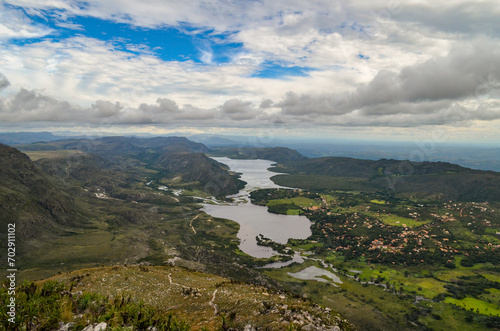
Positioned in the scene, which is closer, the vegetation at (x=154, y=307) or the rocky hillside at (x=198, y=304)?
the vegetation at (x=154, y=307)

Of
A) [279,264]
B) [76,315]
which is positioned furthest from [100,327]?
[279,264]

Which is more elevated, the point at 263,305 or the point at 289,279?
the point at 263,305

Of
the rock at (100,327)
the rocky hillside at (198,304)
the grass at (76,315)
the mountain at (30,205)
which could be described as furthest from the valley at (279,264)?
the rock at (100,327)

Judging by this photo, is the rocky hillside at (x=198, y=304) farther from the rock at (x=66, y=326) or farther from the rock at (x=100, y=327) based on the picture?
the rock at (x=100, y=327)

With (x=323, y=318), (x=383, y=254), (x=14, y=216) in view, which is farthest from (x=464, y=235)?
(x=14, y=216)

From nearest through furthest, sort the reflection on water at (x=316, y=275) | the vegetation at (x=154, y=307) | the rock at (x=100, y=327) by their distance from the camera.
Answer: the rock at (x=100, y=327)
the vegetation at (x=154, y=307)
the reflection on water at (x=316, y=275)

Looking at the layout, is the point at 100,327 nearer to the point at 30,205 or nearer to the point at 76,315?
the point at 76,315

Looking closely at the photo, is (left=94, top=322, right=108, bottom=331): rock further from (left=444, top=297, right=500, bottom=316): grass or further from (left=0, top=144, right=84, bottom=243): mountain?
(left=0, top=144, right=84, bottom=243): mountain

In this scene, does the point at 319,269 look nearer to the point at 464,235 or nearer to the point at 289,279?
the point at 289,279
